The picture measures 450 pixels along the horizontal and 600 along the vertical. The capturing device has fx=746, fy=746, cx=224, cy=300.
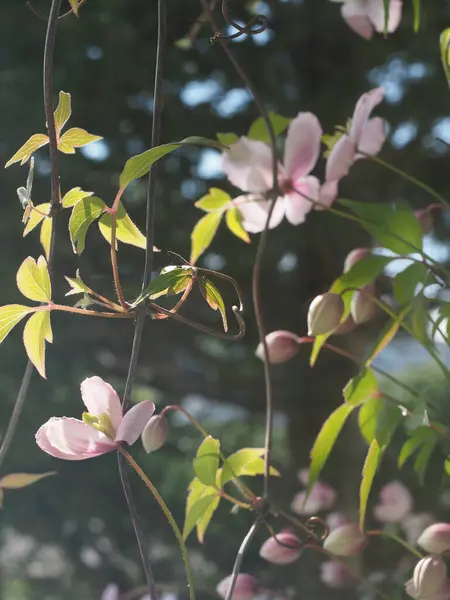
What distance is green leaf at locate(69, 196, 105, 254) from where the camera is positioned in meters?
0.19

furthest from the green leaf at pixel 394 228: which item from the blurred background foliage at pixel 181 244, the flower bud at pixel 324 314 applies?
the blurred background foliage at pixel 181 244

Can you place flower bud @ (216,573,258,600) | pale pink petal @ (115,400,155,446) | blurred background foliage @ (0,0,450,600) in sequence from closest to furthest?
pale pink petal @ (115,400,155,446)
flower bud @ (216,573,258,600)
blurred background foliage @ (0,0,450,600)

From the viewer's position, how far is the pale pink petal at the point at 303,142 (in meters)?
0.22

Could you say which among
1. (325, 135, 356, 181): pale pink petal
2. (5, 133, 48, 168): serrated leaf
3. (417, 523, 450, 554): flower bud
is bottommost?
(417, 523, 450, 554): flower bud

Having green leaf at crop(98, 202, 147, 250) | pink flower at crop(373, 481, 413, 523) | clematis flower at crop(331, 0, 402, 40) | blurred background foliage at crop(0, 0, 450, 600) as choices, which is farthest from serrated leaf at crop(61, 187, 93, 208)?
blurred background foliage at crop(0, 0, 450, 600)

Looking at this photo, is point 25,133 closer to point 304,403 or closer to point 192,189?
point 192,189

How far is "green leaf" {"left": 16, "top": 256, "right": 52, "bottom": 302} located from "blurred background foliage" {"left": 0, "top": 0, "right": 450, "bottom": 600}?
38 cm

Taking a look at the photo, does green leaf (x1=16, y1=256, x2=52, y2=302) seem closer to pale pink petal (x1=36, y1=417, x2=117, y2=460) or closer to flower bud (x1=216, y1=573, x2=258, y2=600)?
pale pink petal (x1=36, y1=417, x2=117, y2=460)

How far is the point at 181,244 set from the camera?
0.63 m

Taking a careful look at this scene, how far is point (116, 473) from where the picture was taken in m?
0.68

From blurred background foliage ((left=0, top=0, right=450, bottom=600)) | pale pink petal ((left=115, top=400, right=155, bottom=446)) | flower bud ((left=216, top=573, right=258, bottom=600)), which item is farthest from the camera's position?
blurred background foliage ((left=0, top=0, right=450, bottom=600))

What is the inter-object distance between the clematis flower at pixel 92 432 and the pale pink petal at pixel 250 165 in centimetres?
8

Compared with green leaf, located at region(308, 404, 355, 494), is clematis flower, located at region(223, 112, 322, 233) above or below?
above

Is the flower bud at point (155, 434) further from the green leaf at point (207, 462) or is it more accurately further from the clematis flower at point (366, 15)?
the clematis flower at point (366, 15)
